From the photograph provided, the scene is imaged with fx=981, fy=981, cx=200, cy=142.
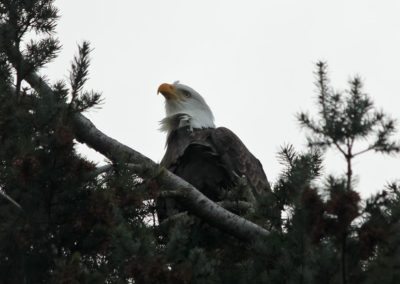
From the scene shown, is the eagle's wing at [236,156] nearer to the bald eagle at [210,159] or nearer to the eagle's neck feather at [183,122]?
the bald eagle at [210,159]

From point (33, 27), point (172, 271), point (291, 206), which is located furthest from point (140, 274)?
point (33, 27)

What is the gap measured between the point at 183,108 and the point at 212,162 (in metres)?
1.49

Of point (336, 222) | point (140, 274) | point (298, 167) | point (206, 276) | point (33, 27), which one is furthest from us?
point (33, 27)

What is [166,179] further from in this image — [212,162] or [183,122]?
[183,122]

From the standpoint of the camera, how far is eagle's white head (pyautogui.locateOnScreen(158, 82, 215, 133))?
9.23 metres

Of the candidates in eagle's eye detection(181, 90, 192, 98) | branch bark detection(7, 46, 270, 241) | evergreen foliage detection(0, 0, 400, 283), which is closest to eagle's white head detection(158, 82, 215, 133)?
eagle's eye detection(181, 90, 192, 98)

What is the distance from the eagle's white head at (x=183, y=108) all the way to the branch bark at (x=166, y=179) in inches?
103

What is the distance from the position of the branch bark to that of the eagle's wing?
192 centimetres

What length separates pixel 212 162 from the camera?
27.0 ft

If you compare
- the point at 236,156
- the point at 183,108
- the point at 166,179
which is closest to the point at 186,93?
the point at 183,108

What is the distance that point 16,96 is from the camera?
5.05m

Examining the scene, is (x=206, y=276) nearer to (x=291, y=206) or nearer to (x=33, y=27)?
(x=291, y=206)

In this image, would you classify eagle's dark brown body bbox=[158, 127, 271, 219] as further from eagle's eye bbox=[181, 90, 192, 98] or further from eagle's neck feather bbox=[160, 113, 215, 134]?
eagle's eye bbox=[181, 90, 192, 98]

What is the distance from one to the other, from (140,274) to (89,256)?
1.80 feet
